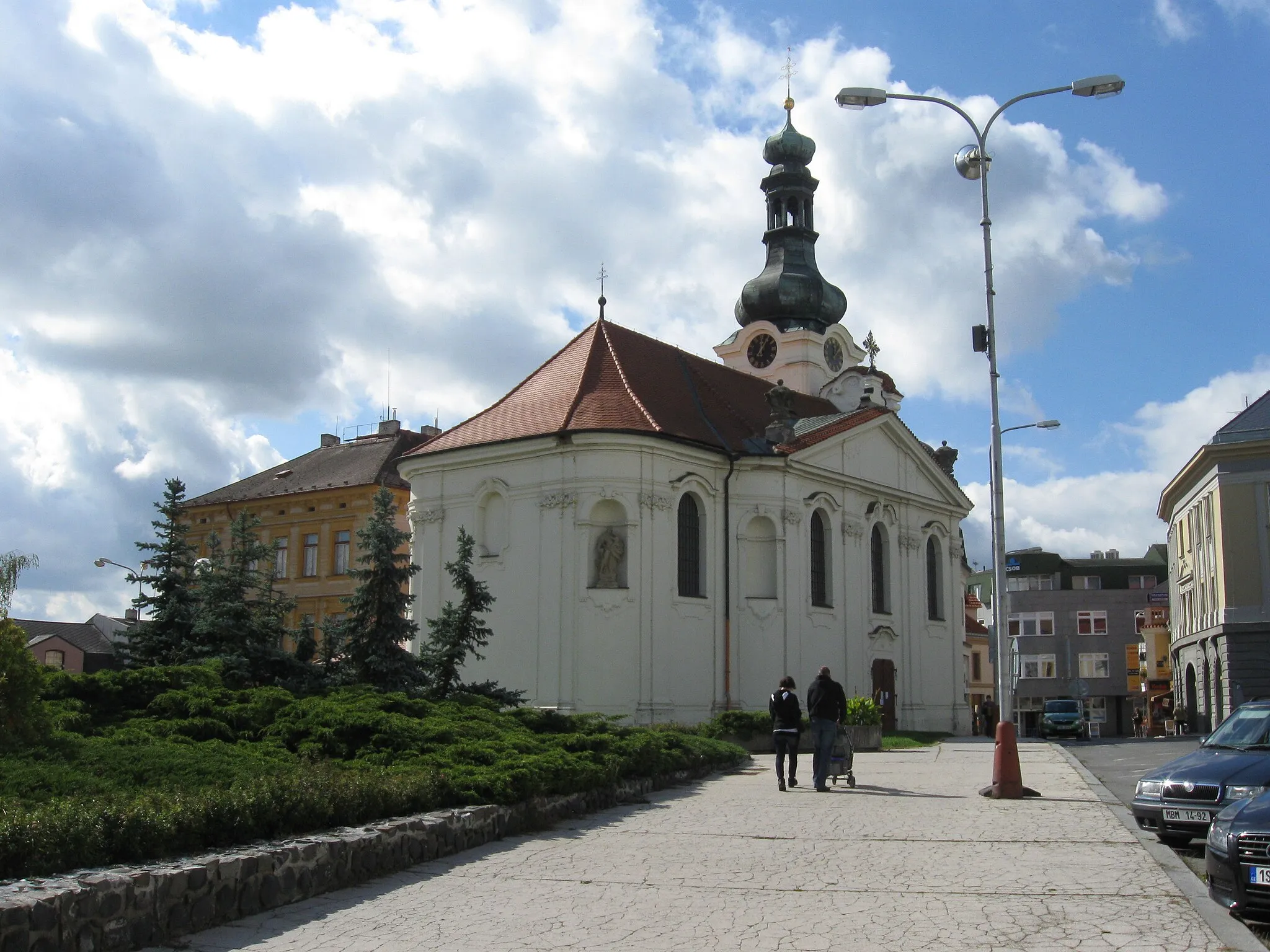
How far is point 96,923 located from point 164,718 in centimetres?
843

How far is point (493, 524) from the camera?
35375 millimetres

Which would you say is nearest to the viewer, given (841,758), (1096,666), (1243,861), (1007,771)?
(1243,861)

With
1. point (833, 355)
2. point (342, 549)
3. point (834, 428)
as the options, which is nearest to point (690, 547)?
point (834, 428)

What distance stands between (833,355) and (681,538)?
18.2 m

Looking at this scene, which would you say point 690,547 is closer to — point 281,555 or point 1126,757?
point 1126,757

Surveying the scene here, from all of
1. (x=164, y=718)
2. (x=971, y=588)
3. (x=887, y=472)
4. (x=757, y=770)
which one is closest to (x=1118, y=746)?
(x=887, y=472)

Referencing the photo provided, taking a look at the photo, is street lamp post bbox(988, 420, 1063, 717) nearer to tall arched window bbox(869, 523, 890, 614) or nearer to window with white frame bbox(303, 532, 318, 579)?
tall arched window bbox(869, 523, 890, 614)

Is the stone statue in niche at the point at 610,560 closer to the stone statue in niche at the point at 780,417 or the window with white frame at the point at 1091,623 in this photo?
the stone statue in niche at the point at 780,417

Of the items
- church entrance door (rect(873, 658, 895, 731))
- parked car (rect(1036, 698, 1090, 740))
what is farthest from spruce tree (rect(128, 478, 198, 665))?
parked car (rect(1036, 698, 1090, 740))

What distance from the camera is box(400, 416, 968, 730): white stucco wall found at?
107 ft

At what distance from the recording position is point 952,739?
37469 millimetres

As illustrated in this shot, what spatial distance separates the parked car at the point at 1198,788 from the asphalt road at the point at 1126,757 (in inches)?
133

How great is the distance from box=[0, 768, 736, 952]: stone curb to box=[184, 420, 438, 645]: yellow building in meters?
37.0

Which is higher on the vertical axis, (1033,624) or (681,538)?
(681,538)
